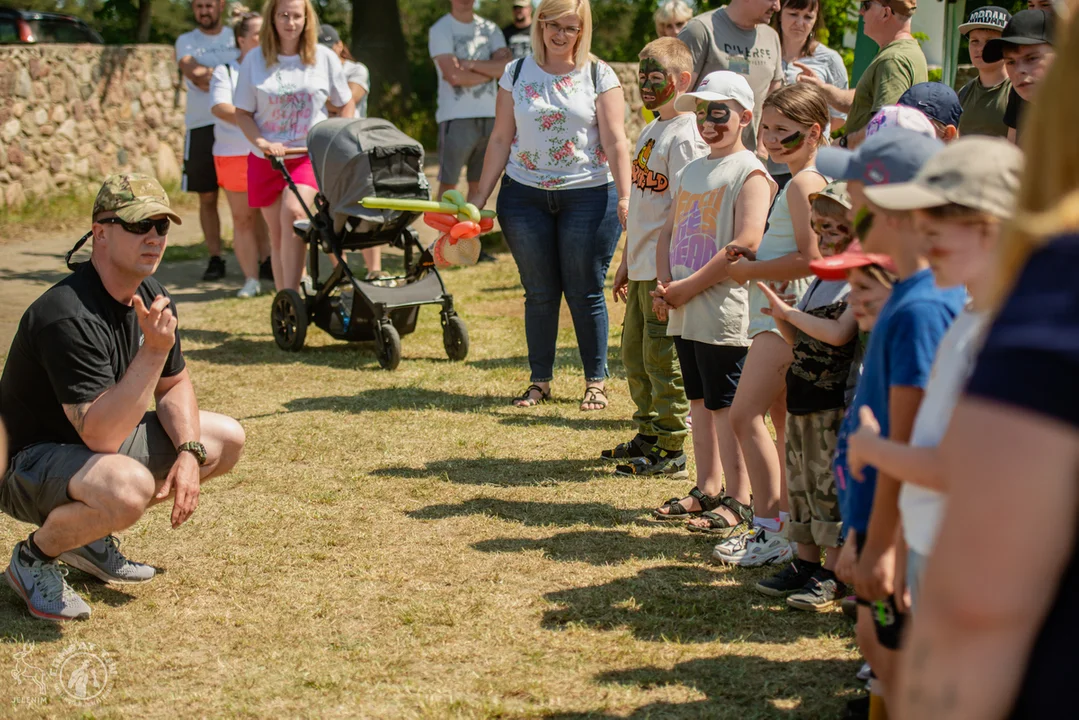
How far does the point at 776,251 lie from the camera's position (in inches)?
146

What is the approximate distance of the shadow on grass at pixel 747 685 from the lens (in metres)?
2.96

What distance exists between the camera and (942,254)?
1.90m

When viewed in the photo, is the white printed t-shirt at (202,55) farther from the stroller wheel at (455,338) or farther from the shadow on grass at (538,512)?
the shadow on grass at (538,512)

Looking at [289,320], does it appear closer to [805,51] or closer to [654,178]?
[654,178]

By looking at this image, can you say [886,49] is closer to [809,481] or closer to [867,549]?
[809,481]

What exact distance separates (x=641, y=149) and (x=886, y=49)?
1.29 meters

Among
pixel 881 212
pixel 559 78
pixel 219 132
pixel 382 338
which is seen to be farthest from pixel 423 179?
pixel 881 212

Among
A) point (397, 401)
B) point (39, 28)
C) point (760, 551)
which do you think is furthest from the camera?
point (39, 28)

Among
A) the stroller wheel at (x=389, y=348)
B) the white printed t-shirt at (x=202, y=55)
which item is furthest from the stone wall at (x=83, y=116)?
the stroller wheel at (x=389, y=348)

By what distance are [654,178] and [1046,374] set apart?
3.76 meters

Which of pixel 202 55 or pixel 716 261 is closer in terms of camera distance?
pixel 716 261

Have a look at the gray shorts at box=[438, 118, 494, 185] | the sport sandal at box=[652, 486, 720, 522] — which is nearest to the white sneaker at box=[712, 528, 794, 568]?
the sport sandal at box=[652, 486, 720, 522]

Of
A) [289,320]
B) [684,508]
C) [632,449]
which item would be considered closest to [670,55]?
[632,449]

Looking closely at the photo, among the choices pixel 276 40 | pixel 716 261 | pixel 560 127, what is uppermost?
pixel 276 40
